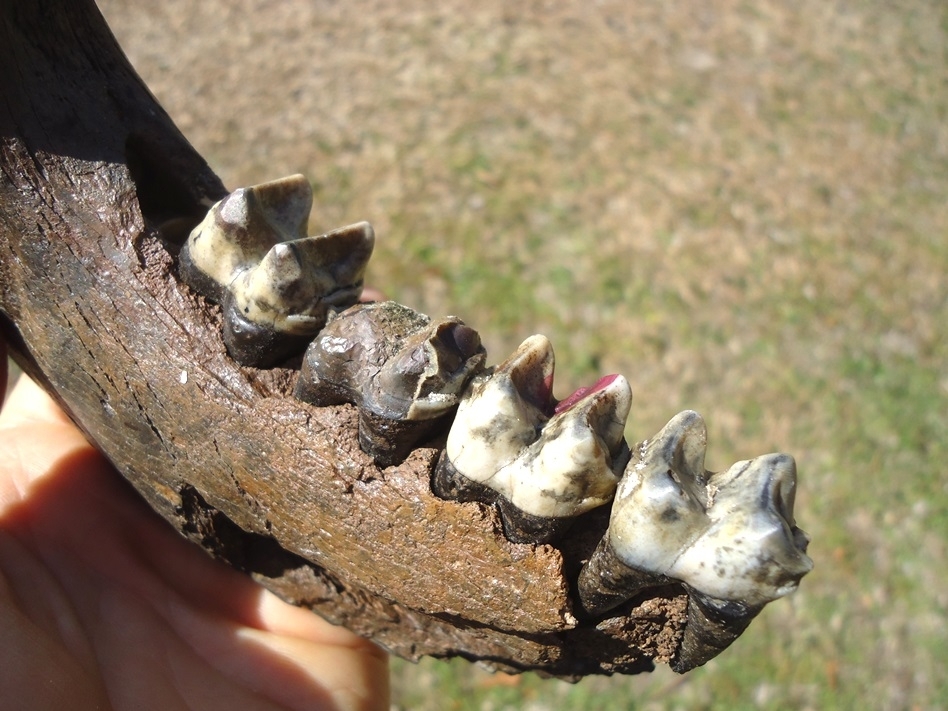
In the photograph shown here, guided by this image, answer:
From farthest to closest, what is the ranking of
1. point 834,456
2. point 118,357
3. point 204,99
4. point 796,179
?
point 204,99, point 796,179, point 834,456, point 118,357

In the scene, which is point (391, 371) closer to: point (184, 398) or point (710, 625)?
point (184, 398)

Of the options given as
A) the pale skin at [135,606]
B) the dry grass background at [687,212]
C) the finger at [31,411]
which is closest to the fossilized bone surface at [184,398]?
the pale skin at [135,606]

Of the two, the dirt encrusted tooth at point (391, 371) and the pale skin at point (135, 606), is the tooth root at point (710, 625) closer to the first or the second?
the dirt encrusted tooth at point (391, 371)

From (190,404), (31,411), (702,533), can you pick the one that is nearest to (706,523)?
(702,533)

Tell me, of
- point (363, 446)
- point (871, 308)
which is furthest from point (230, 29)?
point (363, 446)

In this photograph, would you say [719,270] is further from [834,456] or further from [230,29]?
[230,29]

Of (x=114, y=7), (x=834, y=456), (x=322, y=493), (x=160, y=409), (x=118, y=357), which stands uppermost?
(x=114, y=7)
